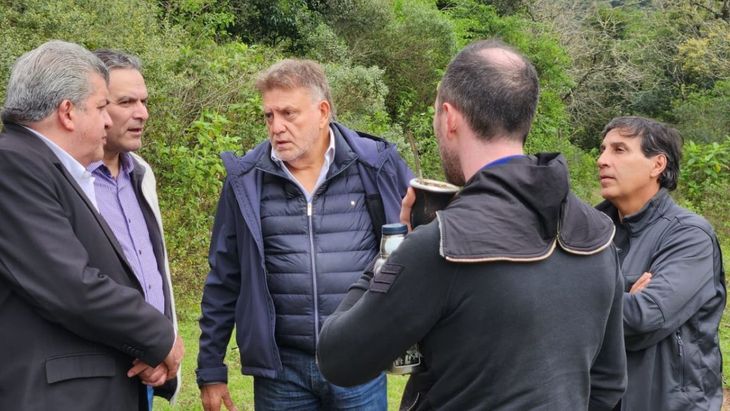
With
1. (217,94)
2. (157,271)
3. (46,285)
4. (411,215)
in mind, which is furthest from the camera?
(217,94)

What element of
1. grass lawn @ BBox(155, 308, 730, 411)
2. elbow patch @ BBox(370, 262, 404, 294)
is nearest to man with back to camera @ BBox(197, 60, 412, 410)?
elbow patch @ BBox(370, 262, 404, 294)

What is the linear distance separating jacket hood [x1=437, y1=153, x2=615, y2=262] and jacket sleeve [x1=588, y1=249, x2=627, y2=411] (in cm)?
25

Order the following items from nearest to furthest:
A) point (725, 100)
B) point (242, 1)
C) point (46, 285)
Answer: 1. point (46, 285)
2. point (242, 1)
3. point (725, 100)

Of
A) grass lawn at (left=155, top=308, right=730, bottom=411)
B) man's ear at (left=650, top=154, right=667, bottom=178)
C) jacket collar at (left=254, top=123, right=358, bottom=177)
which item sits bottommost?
grass lawn at (left=155, top=308, right=730, bottom=411)

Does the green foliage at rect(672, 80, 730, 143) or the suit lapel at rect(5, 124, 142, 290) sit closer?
the suit lapel at rect(5, 124, 142, 290)

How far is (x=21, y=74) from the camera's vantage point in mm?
2852

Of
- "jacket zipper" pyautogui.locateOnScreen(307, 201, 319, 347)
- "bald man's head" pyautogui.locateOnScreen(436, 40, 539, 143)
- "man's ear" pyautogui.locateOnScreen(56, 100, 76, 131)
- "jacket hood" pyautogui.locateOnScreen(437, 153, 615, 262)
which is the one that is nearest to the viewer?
"jacket hood" pyautogui.locateOnScreen(437, 153, 615, 262)

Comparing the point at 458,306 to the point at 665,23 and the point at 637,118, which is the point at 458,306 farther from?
the point at 665,23

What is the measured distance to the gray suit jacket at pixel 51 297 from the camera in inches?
103

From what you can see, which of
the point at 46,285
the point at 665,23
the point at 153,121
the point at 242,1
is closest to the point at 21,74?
the point at 46,285

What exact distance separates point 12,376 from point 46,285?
0.32m

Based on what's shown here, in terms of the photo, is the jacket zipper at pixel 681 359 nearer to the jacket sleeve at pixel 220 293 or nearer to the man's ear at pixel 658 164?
the man's ear at pixel 658 164

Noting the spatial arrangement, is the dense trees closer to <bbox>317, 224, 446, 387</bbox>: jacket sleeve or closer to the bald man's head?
the bald man's head

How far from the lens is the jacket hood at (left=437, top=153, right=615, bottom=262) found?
6.28 feet
